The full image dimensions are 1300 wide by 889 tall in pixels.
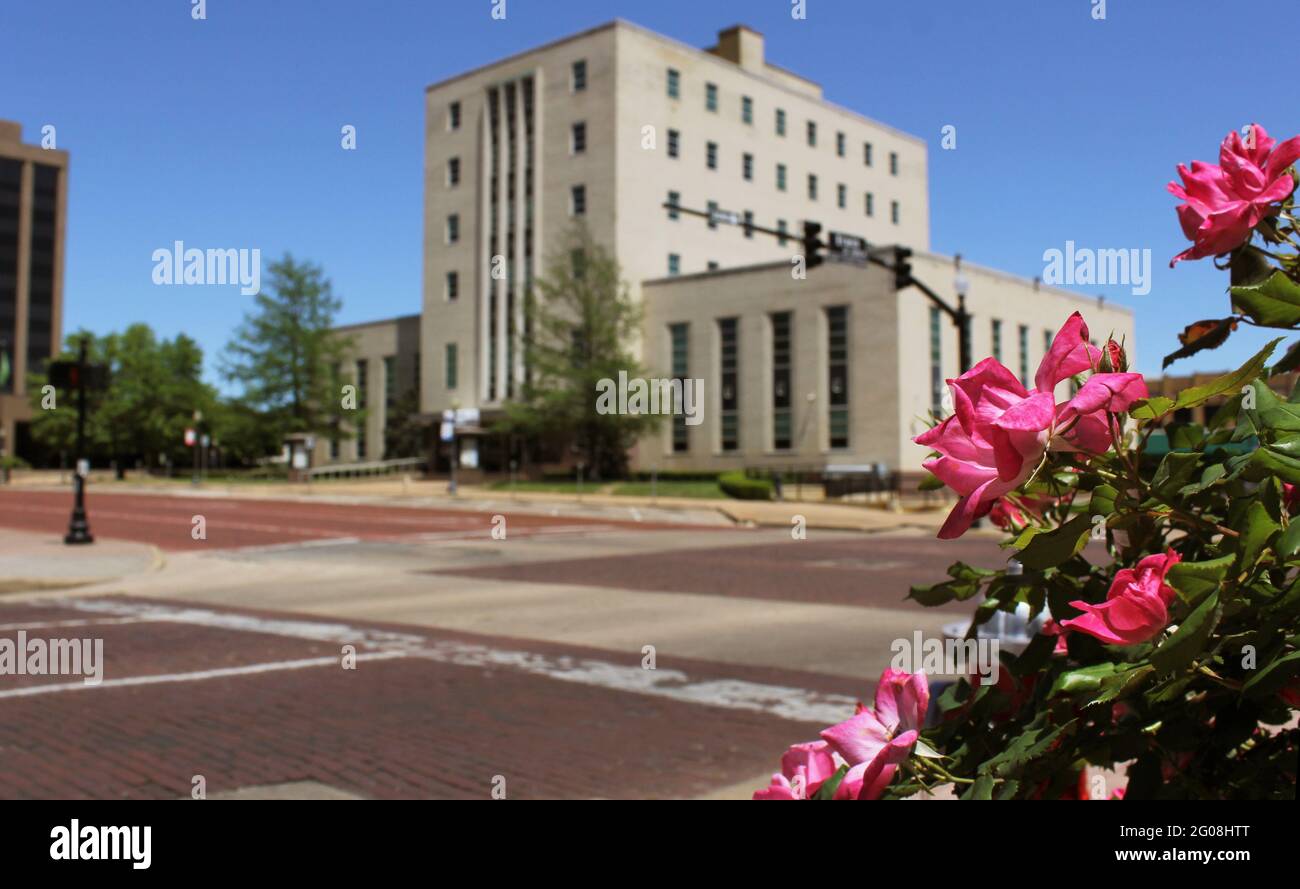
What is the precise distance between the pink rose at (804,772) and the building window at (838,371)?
48.1 meters

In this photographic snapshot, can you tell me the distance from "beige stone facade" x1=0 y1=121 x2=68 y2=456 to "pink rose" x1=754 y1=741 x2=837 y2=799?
13122cm

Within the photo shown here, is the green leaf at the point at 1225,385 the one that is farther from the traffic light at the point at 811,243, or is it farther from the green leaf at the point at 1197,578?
the traffic light at the point at 811,243

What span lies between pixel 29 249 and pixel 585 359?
96409 millimetres

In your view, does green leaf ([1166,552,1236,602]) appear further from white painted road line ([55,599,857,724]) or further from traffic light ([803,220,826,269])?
traffic light ([803,220,826,269])

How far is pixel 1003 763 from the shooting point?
4.58 ft

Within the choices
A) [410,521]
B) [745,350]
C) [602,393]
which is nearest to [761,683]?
[410,521]

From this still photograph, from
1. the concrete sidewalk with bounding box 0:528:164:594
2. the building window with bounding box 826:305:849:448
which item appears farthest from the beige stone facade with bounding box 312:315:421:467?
the concrete sidewalk with bounding box 0:528:164:594

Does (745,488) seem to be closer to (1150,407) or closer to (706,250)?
(706,250)

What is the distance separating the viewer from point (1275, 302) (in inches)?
53.2

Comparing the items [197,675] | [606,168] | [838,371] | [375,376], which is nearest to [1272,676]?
[197,675]

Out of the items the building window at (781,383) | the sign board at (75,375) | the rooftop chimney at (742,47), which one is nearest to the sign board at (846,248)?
the sign board at (75,375)

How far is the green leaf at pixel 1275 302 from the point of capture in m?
1.34

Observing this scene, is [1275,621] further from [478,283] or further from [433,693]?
[478,283]
